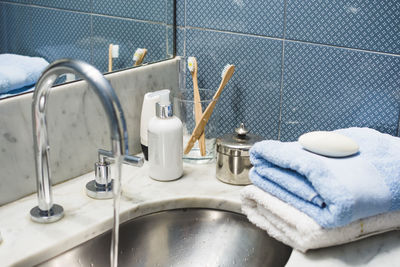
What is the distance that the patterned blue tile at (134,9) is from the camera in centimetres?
114

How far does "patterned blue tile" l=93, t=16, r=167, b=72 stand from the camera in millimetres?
1139

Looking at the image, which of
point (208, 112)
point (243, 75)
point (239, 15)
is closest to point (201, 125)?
point (208, 112)

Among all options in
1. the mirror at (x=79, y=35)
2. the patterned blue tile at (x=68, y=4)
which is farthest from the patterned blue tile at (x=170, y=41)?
the patterned blue tile at (x=68, y=4)

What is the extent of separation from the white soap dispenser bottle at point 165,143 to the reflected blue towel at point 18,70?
244mm

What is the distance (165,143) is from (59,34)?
0.99 ft

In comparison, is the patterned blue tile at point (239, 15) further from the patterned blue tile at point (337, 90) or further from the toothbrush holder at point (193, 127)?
the toothbrush holder at point (193, 127)

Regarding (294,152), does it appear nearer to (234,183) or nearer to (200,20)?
(234,183)

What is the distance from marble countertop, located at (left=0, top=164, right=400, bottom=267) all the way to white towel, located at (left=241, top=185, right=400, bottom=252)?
0.9 inches

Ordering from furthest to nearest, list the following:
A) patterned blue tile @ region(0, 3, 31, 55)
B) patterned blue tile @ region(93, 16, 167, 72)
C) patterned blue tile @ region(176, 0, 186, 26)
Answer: patterned blue tile @ region(176, 0, 186, 26) → patterned blue tile @ region(93, 16, 167, 72) → patterned blue tile @ region(0, 3, 31, 55)

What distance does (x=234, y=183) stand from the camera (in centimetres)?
108

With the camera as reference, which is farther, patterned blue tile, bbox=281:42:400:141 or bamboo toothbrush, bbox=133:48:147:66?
bamboo toothbrush, bbox=133:48:147:66

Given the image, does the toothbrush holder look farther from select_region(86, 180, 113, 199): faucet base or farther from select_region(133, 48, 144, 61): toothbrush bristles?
select_region(86, 180, 113, 199): faucet base

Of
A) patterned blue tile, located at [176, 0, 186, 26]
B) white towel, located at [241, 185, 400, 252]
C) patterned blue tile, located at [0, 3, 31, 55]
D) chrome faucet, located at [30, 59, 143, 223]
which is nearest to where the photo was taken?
chrome faucet, located at [30, 59, 143, 223]

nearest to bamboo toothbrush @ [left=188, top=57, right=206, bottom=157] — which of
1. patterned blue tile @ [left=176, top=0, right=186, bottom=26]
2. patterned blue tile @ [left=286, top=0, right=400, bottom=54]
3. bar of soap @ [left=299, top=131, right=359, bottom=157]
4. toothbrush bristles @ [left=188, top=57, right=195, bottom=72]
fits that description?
toothbrush bristles @ [left=188, top=57, right=195, bottom=72]
